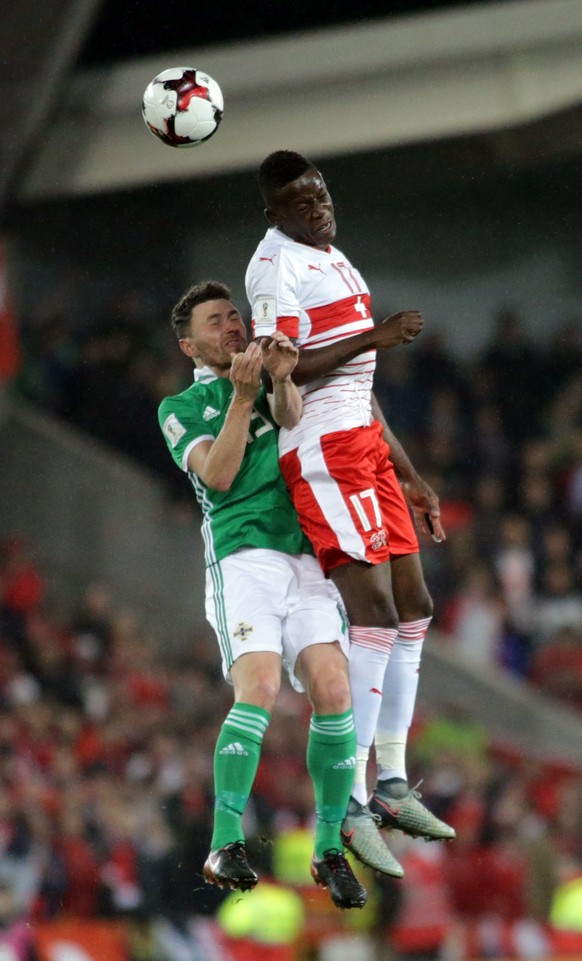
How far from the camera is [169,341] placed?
11609 mm

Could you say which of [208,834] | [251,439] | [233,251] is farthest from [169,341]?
[251,439]

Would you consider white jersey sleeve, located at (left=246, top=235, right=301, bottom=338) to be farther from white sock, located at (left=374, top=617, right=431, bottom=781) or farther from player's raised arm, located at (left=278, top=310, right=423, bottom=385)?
white sock, located at (left=374, top=617, right=431, bottom=781)

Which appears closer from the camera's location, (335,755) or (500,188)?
(335,755)

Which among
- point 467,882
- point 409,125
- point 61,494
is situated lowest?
point 467,882

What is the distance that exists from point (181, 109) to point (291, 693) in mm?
6860

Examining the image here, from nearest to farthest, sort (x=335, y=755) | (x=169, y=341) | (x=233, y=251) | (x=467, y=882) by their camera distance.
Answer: (x=335, y=755), (x=233, y=251), (x=467, y=882), (x=169, y=341)

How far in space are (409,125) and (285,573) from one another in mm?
7718

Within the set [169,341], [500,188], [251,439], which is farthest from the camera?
[500,188]

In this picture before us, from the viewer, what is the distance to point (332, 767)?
4797 millimetres

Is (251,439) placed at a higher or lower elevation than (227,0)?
lower

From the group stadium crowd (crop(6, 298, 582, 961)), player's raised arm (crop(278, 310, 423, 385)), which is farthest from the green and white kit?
stadium crowd (crop(6, 298, 582, 961))

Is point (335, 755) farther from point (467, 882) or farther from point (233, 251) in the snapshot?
point (467, 882)

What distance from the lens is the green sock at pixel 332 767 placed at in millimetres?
4777

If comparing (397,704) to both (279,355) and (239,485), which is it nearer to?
(239,485)
